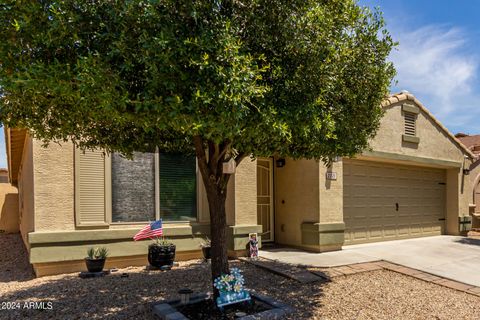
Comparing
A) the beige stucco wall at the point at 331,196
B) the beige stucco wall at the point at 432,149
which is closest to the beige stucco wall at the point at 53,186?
the beige stucco wall at the point at 331,196

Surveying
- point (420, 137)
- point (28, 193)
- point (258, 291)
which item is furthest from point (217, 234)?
point (420, 137)

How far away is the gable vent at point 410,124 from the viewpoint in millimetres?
10422

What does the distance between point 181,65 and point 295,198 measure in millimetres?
6413

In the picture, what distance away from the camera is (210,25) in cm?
326

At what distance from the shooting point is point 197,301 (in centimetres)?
458

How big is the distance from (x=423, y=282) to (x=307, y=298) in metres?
2.40

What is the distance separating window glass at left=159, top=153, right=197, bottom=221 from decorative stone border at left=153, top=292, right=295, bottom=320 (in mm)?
3053

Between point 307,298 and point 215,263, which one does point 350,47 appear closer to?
point 215,263

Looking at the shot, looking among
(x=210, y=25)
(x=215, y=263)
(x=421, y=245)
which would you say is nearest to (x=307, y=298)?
(x=215, y=263)

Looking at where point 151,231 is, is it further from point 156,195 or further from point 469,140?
point 469,140

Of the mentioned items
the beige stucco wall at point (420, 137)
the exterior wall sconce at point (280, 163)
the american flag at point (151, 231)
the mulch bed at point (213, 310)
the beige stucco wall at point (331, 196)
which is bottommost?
the mulch bed at point (213, 310)

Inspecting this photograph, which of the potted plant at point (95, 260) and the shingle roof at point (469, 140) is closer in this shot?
the potted plant at point (95, 260)

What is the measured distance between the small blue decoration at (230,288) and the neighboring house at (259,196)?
10.6 feet

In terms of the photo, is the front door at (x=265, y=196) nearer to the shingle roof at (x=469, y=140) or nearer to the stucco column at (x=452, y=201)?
the stucco column at (x=452, y=201)
